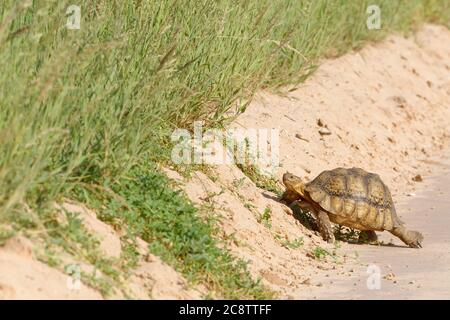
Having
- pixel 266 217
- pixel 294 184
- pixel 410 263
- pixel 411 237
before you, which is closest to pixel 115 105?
pixel 266 217

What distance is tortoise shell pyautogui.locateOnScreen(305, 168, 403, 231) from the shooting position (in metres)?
8.48

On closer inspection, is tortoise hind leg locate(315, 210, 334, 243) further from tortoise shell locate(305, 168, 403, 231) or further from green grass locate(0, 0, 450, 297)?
green grass locate(0, 0, 450, 297)

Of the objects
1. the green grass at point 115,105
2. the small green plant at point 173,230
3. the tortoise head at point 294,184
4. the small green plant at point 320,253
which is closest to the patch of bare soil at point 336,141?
the small green plant at point 320,253

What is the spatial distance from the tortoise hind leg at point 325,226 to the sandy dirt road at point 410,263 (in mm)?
140

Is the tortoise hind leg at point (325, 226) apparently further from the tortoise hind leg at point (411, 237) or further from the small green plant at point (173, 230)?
the small green plant at point (173, 230)

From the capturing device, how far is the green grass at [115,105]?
5973 mm

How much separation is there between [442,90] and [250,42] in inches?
222

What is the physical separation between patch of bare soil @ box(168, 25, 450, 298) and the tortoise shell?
21cm

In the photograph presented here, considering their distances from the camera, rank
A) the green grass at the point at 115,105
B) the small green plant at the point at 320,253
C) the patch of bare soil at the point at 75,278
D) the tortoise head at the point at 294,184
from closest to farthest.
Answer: the patch of bare soil at the point at 75,278, the green grass at the point at 115,105, the small green plant at the point at 320,253, the tortoise head at the point at 294,184

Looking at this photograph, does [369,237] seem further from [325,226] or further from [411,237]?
[325,226]

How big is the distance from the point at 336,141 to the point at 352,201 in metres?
2.15

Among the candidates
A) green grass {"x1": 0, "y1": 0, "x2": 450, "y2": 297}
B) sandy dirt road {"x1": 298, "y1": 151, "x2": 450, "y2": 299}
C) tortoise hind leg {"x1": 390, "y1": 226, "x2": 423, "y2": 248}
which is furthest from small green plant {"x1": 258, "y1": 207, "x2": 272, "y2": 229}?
tortoise hind leg {"x1": 390, "y1": 226, "x2": 423, "y2": 248}

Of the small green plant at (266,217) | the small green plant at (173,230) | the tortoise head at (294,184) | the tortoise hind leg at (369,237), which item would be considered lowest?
the tortoise hind leg at (369,237)

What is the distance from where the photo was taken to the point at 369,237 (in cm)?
870
